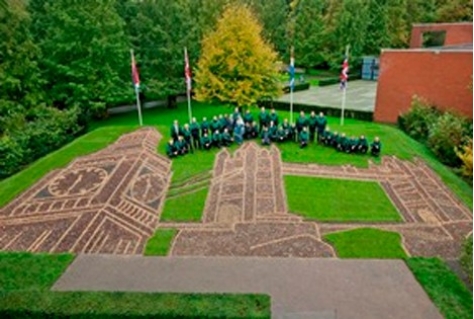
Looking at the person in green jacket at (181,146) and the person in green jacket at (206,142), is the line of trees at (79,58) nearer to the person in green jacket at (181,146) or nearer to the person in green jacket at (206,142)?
the person in green jacket at (181,146)

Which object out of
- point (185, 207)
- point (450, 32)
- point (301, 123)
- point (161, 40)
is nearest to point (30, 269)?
point (185, 207)

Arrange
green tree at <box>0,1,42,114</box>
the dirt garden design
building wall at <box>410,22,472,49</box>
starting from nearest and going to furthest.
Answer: the dirt garden design < green tree at <box>0,1,42,114</box> < building wall at <box>410,22,472,49</box>

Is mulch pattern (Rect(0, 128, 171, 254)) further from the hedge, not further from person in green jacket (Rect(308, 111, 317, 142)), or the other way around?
the hedge

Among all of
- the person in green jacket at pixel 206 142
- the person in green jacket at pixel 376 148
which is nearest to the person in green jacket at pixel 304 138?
the person in green jacket at pixel 376 148

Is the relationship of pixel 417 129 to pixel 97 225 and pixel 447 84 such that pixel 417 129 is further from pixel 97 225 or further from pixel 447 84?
pixel 97 225

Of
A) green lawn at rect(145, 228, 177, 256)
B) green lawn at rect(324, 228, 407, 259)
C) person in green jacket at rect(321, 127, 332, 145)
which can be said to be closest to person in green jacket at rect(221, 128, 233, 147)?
person in green jacket at rect(321, 127, 332, 145)

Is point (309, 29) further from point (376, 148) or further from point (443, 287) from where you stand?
point (443, 287)

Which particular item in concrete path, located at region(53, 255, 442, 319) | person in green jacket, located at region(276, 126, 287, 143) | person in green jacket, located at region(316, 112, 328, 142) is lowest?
concrete path, located at region(53, 255, 442, 319)
